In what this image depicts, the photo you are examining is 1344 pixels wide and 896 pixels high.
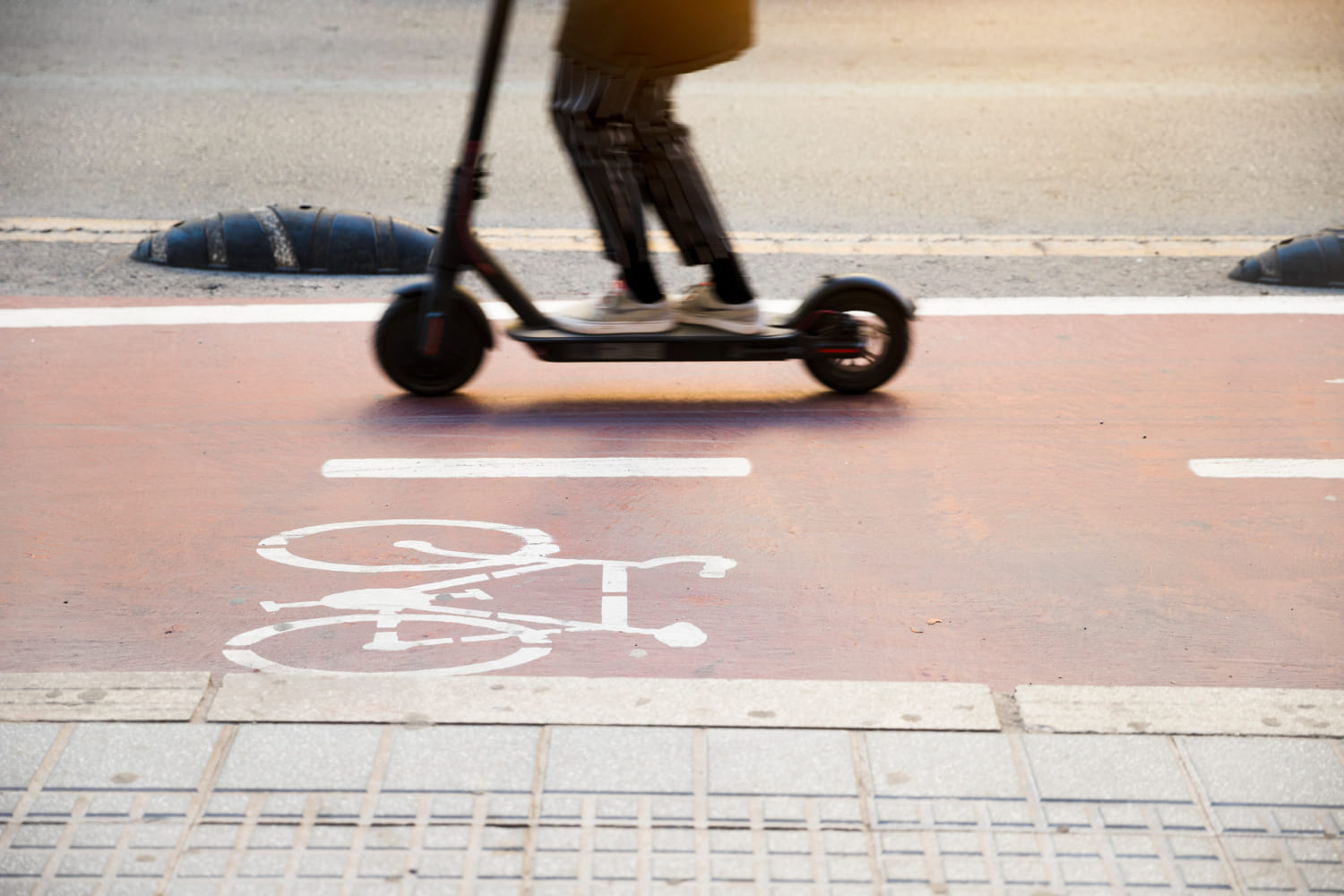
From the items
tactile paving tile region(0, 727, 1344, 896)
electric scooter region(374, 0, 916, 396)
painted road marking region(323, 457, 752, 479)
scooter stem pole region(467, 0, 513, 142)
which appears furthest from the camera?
electric scooter region(374, 0, 916, 396)

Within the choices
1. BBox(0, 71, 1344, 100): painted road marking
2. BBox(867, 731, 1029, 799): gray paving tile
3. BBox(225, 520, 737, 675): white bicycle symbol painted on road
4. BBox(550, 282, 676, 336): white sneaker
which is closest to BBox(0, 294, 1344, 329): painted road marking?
BBox(550, 282, 676, 336): white sneaker

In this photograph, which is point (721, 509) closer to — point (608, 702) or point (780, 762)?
point (608, 702)

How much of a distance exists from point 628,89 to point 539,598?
1.78 meters

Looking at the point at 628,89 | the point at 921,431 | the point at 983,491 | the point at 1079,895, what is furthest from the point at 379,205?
the point at 1079,895

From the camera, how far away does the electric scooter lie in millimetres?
4789

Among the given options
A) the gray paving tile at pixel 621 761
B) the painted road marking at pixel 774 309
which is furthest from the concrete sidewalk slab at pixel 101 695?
the painted road marking at pixel 774 309

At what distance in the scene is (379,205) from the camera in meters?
7.28

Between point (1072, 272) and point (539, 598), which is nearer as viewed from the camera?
point (539, 598)

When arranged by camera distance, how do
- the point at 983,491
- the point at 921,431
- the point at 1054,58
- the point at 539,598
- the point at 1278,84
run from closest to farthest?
1. the point at 539,598
2. the point at 983,491
3. the point at 921,431
4. the point at 1278,84
5. the point at 1054,58

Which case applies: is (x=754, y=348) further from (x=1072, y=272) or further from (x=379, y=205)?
(x=379, y=205)

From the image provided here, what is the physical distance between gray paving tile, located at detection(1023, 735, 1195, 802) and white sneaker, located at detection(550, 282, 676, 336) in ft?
7.42

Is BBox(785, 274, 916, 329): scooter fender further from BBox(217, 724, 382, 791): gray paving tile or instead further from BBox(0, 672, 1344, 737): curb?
BBox(217, 724, 382, 791): gray paving tile

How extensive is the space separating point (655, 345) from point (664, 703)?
1.93 m

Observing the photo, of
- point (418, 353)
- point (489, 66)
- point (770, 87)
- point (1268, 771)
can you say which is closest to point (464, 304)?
point (418, 353)
